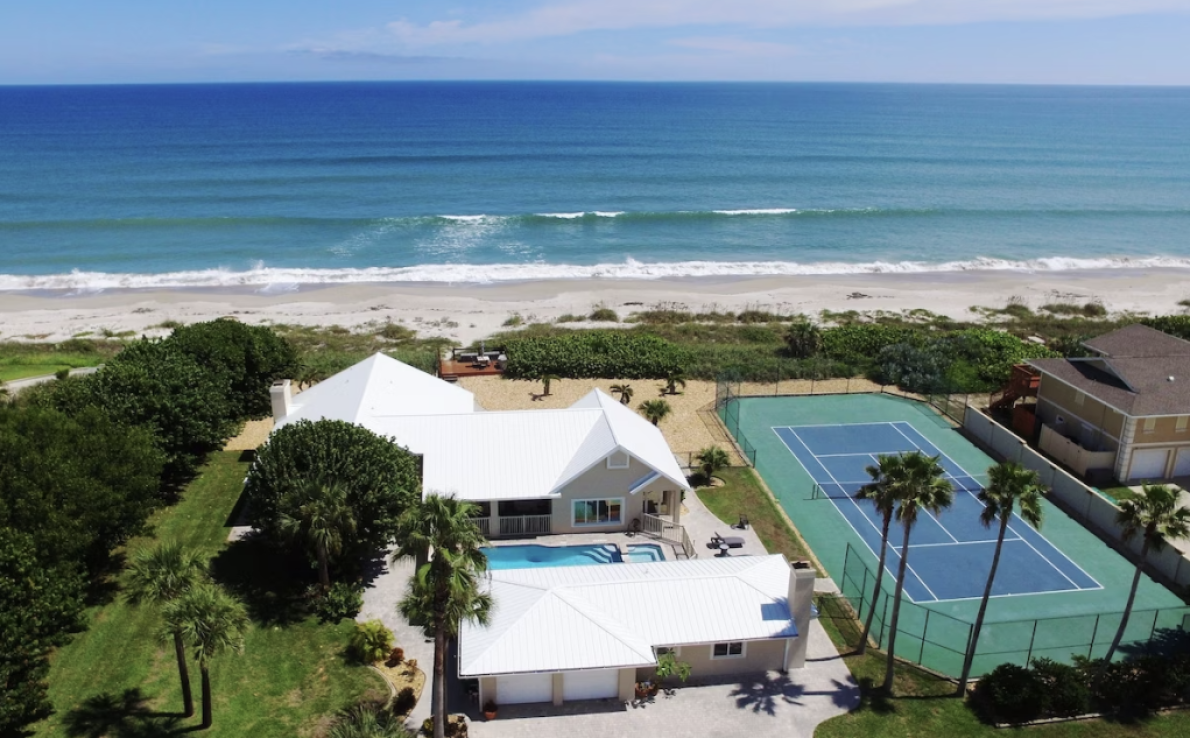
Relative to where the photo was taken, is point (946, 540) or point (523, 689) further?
point (946, 540)

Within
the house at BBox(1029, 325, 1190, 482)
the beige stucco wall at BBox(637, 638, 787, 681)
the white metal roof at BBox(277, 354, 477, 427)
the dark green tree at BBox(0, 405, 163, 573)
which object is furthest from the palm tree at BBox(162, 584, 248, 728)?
the house at BBox(1029, 325, 1190, 482)

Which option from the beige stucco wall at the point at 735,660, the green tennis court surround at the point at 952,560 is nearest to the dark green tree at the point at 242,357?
the green tennis court surround at the point at 952,560

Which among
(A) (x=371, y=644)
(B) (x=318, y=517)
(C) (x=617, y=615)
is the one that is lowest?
(A) (x=371, y=644)

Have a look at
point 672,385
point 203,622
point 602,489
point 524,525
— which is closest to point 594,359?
point 672,385

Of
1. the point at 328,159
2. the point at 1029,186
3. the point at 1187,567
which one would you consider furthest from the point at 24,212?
the point at 1029,186

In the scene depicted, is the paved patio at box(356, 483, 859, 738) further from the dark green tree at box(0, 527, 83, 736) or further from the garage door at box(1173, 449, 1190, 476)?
the garage door at box(1173, 449, 1190, 476)

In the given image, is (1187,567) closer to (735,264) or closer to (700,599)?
(700,599)

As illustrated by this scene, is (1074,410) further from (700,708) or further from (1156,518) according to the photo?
(700,708)
